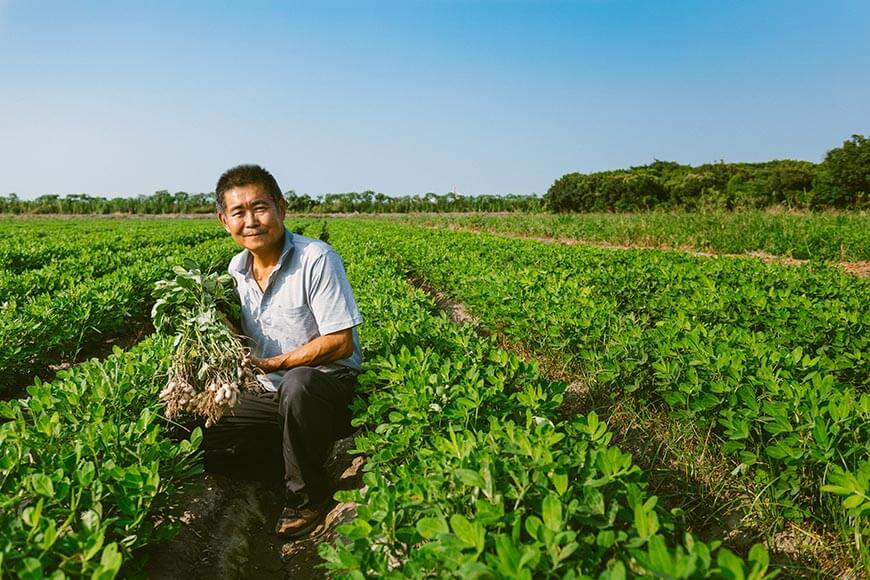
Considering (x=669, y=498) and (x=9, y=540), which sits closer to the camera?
(x=9, y=540)

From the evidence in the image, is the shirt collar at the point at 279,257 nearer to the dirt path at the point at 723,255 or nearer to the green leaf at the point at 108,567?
the green leaf at the point at 108,567

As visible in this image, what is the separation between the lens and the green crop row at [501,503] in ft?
4.10

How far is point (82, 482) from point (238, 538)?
1.33 meters

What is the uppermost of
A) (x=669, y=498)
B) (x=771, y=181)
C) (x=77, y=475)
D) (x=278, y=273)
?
(x=771, y=181)

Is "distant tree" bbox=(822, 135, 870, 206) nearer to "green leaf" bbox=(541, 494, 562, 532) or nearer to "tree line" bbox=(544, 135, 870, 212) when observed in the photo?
"tree line" bbox=(544, 135, 870, 212)

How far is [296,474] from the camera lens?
2.90 m

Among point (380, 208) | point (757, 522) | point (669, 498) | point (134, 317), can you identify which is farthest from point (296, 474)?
point (380, 208)

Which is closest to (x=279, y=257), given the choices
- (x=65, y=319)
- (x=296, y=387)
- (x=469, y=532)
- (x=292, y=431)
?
(x=296, y=387)

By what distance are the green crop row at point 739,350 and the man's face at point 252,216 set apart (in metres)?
2.48

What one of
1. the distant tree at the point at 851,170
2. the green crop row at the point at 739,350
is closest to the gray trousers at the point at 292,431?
the green crop row at the point at 739,350

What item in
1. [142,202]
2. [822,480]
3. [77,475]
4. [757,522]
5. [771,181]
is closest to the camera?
[77,475]

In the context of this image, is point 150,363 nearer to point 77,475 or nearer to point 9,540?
point 77,475

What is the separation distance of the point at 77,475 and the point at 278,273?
156 centimetres

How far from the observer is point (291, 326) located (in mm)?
3148
